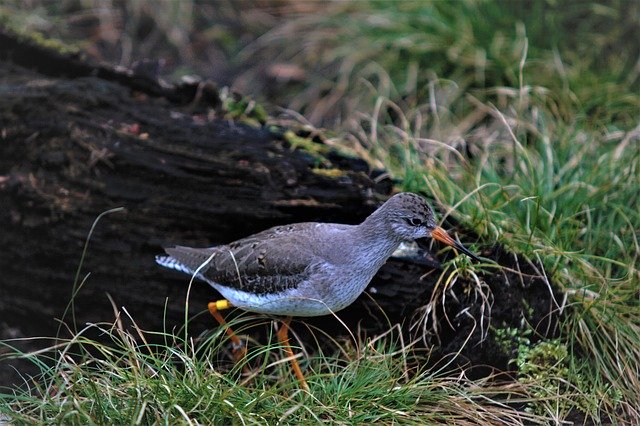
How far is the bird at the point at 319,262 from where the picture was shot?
443cm

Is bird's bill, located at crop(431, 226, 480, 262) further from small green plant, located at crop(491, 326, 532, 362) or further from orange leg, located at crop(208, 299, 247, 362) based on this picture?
orange leg, located at crop(208, 299, 247, 362)

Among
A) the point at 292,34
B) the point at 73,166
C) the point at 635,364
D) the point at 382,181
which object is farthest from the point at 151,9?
the point at 635,364

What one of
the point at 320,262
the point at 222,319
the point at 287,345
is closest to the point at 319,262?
the point at 320,262

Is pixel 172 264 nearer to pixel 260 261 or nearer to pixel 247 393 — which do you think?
pixel 260 261

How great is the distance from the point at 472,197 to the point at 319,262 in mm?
1227

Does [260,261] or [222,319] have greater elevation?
[260,261]

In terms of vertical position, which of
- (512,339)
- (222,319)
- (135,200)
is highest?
(135,200)

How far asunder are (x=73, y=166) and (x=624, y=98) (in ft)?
14.6

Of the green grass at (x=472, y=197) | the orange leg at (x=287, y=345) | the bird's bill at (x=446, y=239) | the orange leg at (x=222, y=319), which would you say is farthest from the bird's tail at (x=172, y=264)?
the bird's bill at (x=446, y=239)

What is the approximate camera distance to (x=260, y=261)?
4.57 m

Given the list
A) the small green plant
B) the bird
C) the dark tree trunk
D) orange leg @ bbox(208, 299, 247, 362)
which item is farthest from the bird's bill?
orange leg @ bbox(208, 299, 247, 362)

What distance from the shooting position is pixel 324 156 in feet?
17.4

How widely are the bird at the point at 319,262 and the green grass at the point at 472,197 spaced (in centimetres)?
29

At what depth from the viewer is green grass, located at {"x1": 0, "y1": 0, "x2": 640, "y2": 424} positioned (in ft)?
13.4
